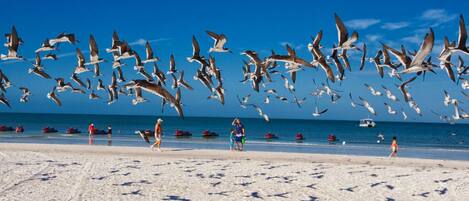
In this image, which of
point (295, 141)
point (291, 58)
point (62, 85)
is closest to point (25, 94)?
point (62, 85)

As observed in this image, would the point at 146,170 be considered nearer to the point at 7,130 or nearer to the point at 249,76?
the point at 249,76

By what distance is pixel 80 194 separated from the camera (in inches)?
658

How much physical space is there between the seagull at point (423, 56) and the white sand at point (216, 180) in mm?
4243

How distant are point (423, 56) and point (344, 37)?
2.70 m

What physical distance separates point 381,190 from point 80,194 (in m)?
9.91

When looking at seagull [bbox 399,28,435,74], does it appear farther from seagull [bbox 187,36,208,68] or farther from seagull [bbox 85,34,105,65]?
seagull [bbox 85,34,105,65]

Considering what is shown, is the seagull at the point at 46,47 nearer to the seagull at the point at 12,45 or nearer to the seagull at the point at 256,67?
the seagull at the point at 12,45

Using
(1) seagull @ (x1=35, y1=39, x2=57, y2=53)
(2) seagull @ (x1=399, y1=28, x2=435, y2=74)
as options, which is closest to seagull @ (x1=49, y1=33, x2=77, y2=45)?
(1) seagull @ (x1=35, y1=39, x2=57, y2=53)

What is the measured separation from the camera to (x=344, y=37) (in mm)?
17016

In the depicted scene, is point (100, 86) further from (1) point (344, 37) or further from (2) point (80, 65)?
(1) point (344, 37)

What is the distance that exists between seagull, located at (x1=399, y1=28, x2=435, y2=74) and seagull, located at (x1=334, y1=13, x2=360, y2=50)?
5.91ft

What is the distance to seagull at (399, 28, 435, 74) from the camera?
551 inches

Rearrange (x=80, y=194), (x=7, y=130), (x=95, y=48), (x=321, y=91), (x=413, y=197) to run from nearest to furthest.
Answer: (x=80, y=194), (x=413, y=197), (x=95, y=48), (x=321, y=91), (x=7, y=130)

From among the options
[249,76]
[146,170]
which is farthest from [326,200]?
[146,170]
